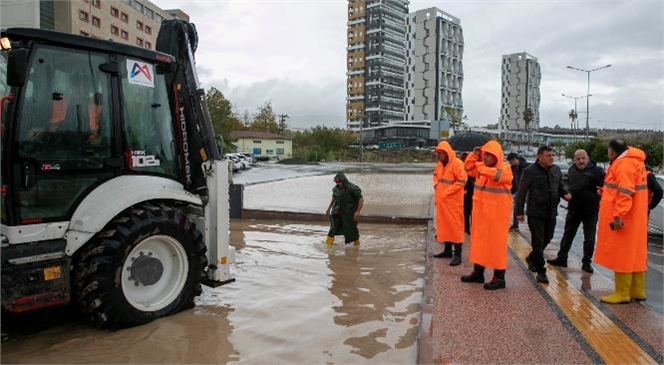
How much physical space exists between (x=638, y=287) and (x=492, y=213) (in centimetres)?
172

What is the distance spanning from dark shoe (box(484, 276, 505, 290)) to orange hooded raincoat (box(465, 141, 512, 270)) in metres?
0.19

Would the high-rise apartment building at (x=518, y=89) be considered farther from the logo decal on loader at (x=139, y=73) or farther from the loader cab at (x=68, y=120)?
the loader cab at (x=68, y=120)

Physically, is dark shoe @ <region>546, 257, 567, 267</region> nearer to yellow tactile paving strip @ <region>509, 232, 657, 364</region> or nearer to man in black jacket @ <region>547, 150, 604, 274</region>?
man in black jacket @ <region>547, 150, 604, 274</region>

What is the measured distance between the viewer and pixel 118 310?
459 centimetres

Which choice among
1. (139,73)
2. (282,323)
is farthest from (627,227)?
(139,73)

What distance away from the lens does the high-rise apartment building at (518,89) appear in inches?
5212

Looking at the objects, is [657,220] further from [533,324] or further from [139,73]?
[139,73]

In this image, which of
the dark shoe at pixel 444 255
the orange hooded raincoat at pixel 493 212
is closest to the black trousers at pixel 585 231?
the dark shoe at pixel 444 255

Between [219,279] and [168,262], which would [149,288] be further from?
[219,279]

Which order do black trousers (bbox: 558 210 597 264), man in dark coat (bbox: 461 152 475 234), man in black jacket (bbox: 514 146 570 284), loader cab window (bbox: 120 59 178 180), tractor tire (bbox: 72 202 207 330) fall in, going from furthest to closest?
1. man in dark coat (bbox: 461 152 475 234)
2. black trousers (bbox: 558 210 597 264)
3. man in black jacket (bbox: 514 146 570 284)
4. loader cab window (bbox: 120 59 178 180)
5. tractor tire (bbox: 72 202 207 330)

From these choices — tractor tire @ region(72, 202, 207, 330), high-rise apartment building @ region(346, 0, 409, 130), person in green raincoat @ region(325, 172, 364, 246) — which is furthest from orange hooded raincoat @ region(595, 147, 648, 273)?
high-rise apartment building @ region(346, 0, 409, 130)

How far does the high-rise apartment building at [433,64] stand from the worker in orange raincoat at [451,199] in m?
103

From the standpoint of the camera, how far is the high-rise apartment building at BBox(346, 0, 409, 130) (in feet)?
408

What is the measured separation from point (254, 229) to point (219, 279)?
18.7 ft
